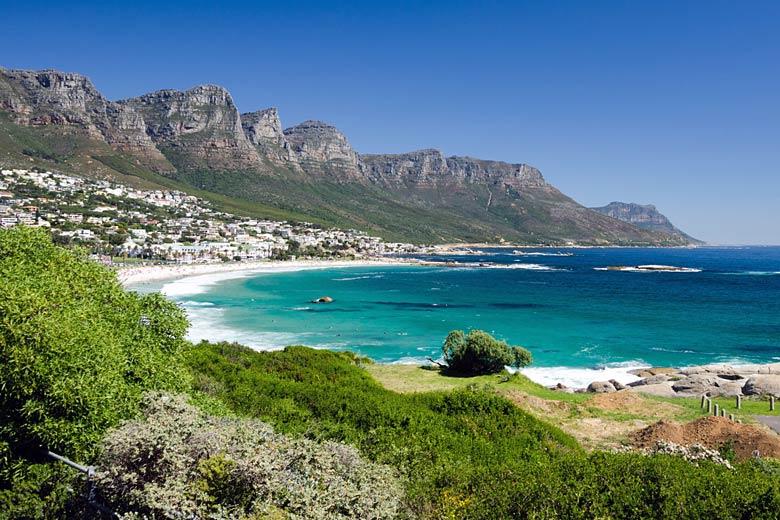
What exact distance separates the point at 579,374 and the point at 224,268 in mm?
94017

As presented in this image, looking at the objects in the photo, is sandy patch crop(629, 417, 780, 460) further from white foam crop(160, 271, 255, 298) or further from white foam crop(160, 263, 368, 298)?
white foam crop(160, 271, 255, 298)

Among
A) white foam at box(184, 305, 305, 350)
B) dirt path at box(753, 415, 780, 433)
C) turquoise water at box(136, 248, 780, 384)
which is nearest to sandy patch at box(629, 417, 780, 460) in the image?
dirt path at box(753, 415, 780, 433)

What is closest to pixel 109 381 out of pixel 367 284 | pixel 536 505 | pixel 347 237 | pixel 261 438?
pixel 261 438

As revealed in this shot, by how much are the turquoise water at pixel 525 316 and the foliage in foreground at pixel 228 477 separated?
86.7 ft

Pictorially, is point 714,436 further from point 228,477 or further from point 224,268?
point 224,268

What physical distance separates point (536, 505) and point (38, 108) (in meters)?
232

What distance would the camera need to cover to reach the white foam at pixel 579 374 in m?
30.5

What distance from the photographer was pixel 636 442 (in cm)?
1569

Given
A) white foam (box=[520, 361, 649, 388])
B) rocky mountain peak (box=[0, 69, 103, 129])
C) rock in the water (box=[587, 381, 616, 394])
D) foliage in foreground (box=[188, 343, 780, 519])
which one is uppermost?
rocky mountain peak (box=[0, 69, 103, 129])

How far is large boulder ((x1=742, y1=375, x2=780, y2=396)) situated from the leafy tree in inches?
1058

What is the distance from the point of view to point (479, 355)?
92.2 feet

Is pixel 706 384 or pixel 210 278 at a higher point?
pixel 706 384

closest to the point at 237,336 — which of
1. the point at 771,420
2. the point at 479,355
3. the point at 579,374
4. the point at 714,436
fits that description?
the point at 479,355

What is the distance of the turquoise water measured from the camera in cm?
3875
